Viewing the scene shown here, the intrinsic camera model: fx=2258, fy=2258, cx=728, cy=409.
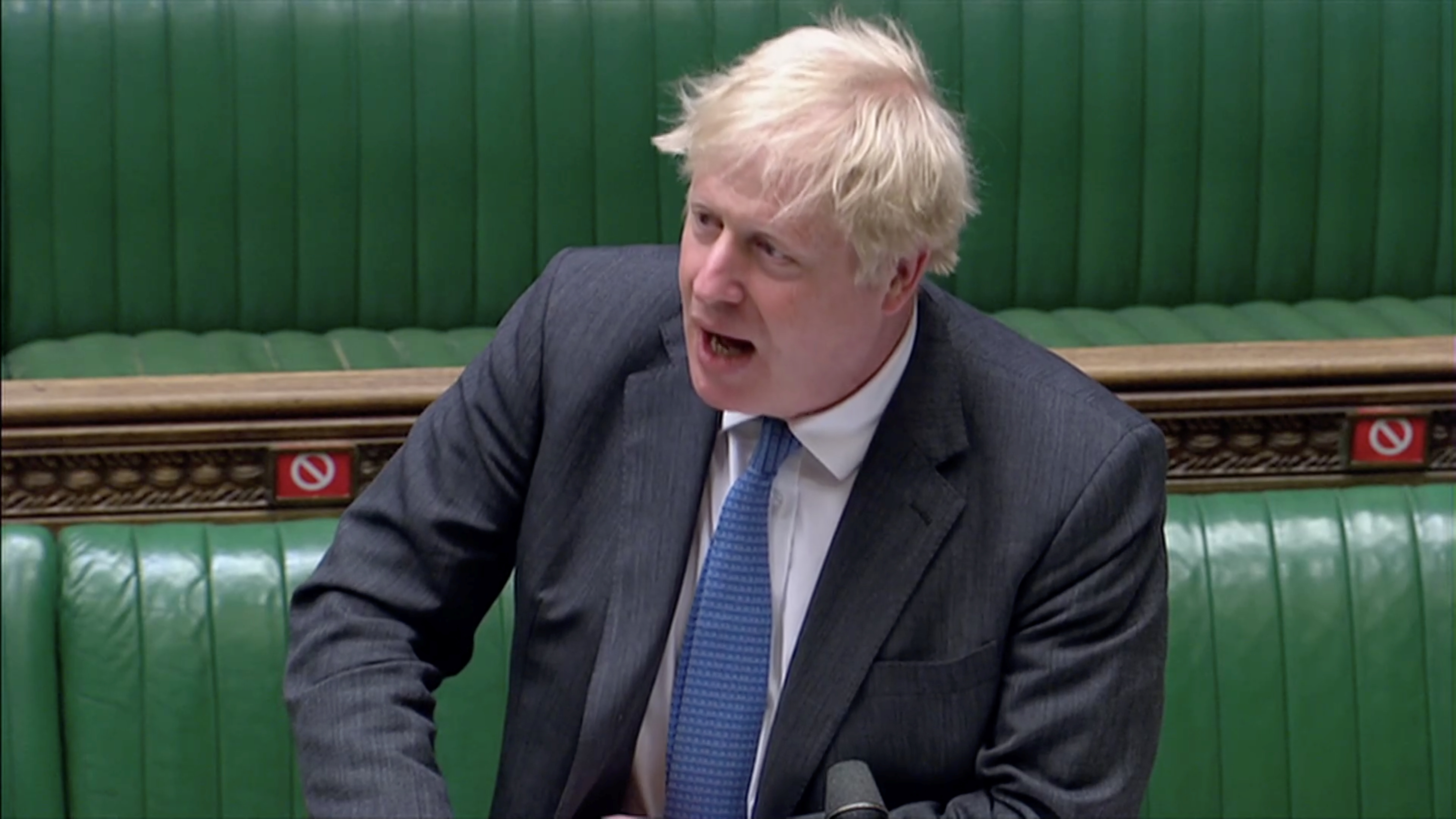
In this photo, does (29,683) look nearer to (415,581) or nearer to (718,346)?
(415,581)

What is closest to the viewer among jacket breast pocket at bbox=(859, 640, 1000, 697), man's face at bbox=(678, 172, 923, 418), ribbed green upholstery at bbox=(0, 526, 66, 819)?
man's face at bbox=(678, 172, 923, 418)

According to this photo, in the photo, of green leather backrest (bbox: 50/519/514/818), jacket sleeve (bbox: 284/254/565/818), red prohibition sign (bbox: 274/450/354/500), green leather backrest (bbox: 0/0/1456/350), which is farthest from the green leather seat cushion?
jacket sleeve (bbox: 284/254/565/818)

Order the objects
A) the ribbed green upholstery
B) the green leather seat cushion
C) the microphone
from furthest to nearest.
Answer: the green leather seat cushion
the ribbed green upholstery
the microphone

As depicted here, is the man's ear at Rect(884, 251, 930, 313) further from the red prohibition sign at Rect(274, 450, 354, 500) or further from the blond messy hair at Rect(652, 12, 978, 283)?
the red prohibition sign at Rect(274, 450, 354, 500)

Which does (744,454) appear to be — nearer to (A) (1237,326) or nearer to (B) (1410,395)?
(B) (1410,395)

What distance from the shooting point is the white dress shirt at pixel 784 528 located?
4.60ft

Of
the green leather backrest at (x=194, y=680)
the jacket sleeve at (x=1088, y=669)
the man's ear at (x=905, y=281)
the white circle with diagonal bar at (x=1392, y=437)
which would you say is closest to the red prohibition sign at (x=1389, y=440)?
the white circle with diagonal bar at (x=1392, y=437)

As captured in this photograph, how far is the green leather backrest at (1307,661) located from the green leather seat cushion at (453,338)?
1.63 ft

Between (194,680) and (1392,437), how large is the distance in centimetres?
122

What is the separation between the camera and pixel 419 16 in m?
2.70

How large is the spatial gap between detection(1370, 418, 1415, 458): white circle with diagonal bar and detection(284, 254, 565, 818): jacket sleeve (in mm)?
1138

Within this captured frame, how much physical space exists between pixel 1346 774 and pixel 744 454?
1018 millimetres

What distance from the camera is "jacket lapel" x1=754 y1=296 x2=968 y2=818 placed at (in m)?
1.38

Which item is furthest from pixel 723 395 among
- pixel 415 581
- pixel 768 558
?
pixel 415 581
